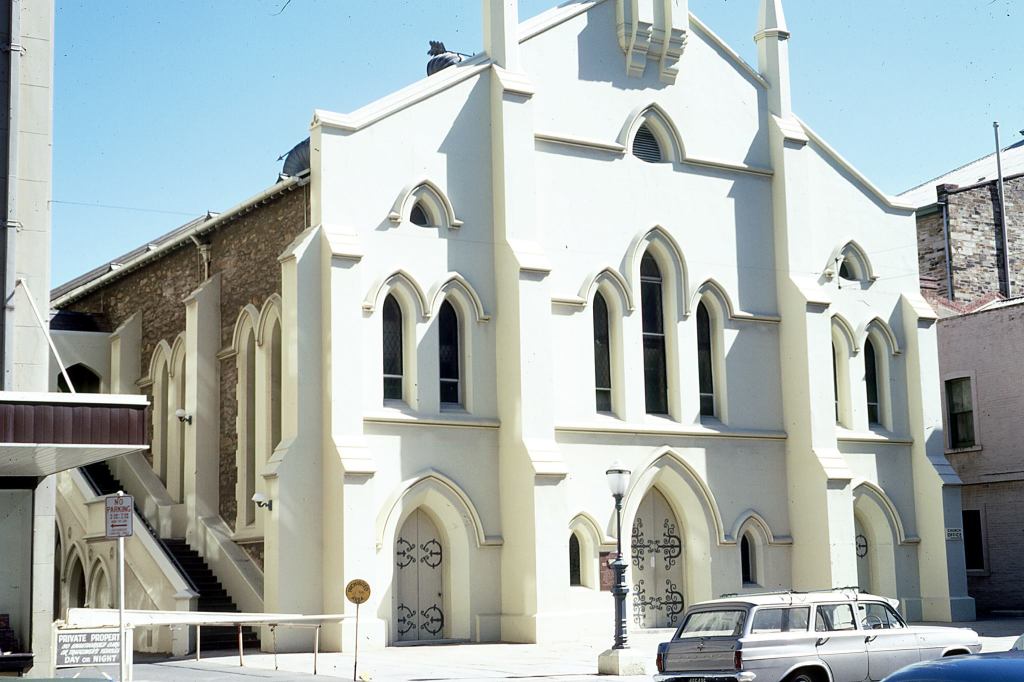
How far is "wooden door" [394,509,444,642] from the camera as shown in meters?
24.9

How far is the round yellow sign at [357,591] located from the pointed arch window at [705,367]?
37.7 feet

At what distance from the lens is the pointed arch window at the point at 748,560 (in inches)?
1134

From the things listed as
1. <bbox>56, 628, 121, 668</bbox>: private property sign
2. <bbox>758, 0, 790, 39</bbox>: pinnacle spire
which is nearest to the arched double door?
<bbox>758, 0, 790, 39</bbox>: pinnacle spire

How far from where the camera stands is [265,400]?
88.2ft

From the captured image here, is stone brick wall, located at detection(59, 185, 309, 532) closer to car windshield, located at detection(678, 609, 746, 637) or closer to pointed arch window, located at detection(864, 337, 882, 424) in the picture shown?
car windshield, located at detection(678, 609, 746, 637)

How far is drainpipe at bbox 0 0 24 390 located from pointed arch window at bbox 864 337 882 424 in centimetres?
1990

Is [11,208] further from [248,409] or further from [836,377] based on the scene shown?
[836,377]

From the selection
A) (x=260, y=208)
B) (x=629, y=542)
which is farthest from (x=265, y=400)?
(x=629, y=542)

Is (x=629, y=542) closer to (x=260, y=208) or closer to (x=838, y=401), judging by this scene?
(x=838, y=401)

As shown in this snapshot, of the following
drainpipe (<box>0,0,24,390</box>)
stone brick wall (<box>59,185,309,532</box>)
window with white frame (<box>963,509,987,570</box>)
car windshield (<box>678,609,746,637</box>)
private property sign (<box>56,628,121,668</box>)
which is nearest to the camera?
car windshield (<box>678,609,746,637</box>)

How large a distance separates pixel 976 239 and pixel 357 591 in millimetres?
25106

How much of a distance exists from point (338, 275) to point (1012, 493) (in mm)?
17900

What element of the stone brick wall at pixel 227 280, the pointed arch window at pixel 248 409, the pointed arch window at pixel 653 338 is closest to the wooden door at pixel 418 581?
the stone brick wall at pixel 227 280

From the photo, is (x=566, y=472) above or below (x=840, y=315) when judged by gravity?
below
